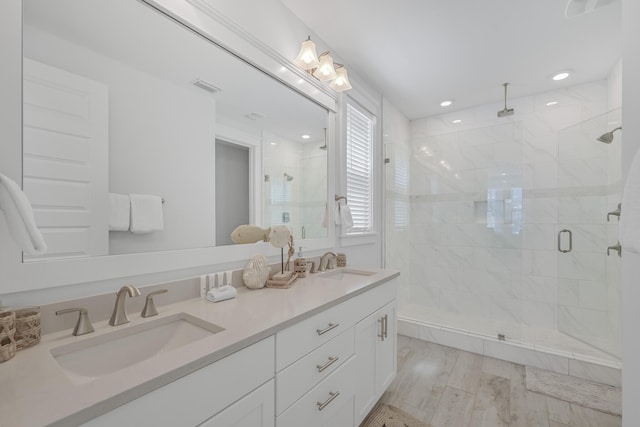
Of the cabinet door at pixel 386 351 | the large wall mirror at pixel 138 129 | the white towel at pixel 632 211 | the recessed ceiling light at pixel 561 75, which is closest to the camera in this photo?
the white towel at pixel 632 211

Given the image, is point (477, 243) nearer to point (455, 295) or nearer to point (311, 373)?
point (455, 295)

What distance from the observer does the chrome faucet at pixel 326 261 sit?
1984mm

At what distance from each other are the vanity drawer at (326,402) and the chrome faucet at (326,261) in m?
0.68

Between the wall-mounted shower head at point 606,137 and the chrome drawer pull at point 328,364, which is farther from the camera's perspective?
the wall-mounted shower head at point 606,137

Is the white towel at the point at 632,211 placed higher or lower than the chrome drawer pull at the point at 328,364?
higher

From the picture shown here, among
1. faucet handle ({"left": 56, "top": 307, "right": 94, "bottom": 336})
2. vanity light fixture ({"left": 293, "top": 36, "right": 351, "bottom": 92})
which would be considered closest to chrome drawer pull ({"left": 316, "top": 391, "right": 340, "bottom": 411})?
faucet handle ({"left": 56, "top": 307, "right": 94, "bottom": 336})

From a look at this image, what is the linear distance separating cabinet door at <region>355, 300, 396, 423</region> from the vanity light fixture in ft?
5.06

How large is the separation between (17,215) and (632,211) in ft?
5.03

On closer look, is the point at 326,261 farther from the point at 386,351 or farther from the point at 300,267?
the point at 386,351

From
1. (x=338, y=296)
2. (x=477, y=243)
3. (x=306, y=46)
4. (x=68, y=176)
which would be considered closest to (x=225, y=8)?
(x=306, y=46)

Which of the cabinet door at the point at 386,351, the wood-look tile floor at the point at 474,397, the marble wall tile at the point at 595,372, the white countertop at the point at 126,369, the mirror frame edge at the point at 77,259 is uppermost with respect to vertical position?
the mirror frame edge at the point at 77,259

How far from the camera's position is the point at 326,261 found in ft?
6.57

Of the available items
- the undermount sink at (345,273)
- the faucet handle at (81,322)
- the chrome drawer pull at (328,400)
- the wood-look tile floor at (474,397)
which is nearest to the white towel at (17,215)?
the faucet handle at (81,322)

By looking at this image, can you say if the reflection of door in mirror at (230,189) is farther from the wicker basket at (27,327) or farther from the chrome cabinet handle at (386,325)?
the chrome cabinet handle at (386,325)
